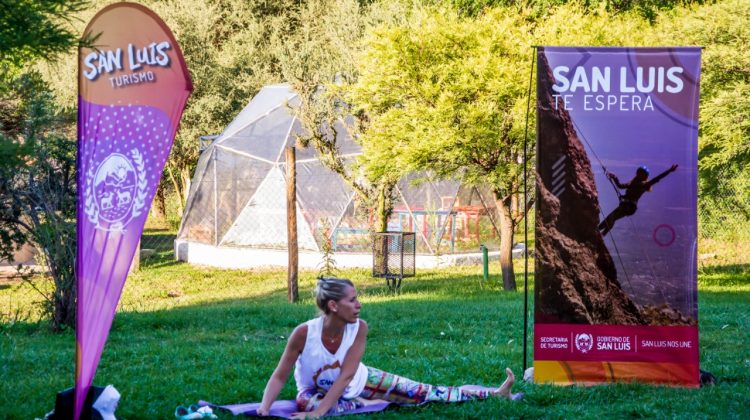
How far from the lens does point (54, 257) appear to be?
11023mm

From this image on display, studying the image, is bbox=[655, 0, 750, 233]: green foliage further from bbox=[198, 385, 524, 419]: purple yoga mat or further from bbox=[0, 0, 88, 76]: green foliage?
bbox=[0, 0, 88, 76]: green foliage

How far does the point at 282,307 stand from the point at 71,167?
3274 mm

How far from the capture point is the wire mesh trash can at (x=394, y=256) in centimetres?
1588

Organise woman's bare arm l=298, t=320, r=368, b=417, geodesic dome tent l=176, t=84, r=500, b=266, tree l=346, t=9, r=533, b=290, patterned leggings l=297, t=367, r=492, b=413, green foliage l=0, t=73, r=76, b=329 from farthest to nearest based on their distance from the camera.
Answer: geodesic dome tent l=176, t=84, r=500, b=266 → tree l=346, t=9, r=533, b=290 → green foliage l=0, t=73, r=76, b=329 → patterned leggings l=297, t=367, r=492, b=413 → woman's bare arm l=298, t=320, r=368, b=417

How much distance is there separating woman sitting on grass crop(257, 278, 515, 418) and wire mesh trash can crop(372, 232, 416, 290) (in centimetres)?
986

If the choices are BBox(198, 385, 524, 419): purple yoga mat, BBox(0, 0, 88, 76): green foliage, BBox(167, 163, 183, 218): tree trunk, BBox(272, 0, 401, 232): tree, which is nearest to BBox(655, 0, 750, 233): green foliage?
BBox(272, 0, 401, 232): tree

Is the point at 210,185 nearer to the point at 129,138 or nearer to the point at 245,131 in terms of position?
the point at 245,131

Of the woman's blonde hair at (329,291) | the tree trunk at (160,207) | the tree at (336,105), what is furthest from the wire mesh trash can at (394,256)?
the tree trunk at (160,207)

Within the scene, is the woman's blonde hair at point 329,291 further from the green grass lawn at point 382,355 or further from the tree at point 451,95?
the tree at point 451,95

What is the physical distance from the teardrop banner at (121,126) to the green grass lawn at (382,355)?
135cm

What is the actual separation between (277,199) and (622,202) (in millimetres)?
16425

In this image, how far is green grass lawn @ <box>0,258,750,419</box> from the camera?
20.2 ft

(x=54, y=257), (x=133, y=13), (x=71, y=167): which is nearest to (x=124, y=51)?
(x=133, y=13)

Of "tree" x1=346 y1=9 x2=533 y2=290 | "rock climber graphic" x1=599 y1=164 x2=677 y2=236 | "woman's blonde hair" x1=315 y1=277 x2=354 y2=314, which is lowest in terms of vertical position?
"woman's blonde hair" x1=315 y1=277 x2=354 y2=314
